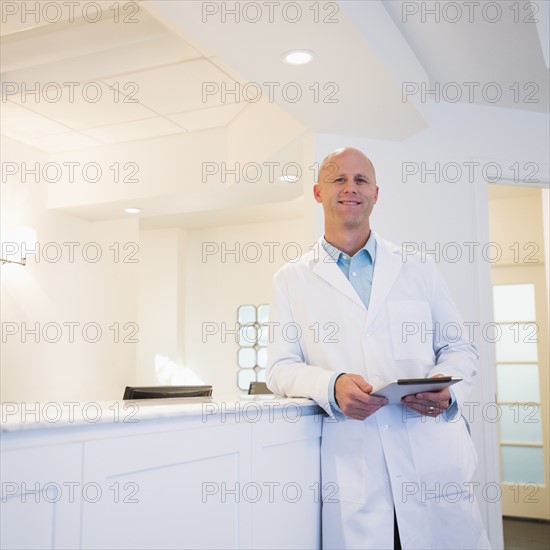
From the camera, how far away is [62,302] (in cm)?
489

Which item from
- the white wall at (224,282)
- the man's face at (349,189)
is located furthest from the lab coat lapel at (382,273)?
the white wall at (224,282)

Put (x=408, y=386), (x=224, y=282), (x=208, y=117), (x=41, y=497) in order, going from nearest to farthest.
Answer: (x=41, y=497) → (x=408, y=386) → (x=208, y=117) → (x=224, y=282)

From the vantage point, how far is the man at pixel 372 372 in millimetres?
1703

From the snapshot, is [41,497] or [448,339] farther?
[448,339]

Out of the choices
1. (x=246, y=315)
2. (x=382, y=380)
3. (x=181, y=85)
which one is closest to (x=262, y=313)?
(x=246, y=315)

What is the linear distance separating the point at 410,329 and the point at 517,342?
3815 millimetres

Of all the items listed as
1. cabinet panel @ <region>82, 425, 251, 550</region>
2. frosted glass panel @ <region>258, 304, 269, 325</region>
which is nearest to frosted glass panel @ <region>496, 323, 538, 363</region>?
frosted glass panel @ <region>258, 304, 269, 325</region>

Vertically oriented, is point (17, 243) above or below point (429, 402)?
above

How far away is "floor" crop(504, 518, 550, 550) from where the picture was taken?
14.0ft

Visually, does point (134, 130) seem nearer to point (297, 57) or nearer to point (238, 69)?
point (238, 69)

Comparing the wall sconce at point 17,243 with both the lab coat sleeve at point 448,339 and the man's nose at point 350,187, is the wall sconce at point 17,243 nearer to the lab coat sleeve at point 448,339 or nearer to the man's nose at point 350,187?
the man's nose at point 350,187

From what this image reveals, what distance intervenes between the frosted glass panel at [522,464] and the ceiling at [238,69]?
2767 millimetres

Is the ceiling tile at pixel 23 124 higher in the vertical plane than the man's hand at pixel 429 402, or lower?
higher

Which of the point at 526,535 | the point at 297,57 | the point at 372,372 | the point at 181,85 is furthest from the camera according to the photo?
the point at 526,535
